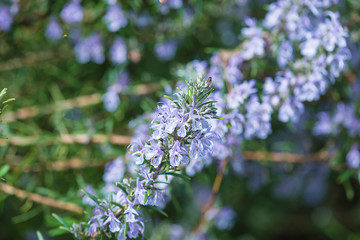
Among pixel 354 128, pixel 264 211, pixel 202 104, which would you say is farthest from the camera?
pixel 264 211

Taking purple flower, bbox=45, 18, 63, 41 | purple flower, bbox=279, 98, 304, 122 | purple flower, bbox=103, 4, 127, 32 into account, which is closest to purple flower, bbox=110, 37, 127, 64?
purple flower, bbox=103, 4, 127, 32

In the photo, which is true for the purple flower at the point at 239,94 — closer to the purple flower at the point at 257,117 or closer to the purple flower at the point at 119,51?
the purple flower at the point at 257,117

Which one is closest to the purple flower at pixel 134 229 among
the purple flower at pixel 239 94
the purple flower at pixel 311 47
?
the purple flower at pixel 239 94

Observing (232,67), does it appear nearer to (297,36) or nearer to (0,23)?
(297,36)

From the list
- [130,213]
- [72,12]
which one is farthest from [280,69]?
[72,12]

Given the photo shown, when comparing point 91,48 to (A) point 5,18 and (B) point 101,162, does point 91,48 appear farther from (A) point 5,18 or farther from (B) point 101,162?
(B) point 101,162

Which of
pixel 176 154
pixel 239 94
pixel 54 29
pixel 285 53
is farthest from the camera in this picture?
pixel 54 29

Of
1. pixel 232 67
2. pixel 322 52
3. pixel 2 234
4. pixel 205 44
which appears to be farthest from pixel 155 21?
pixel 2 234
